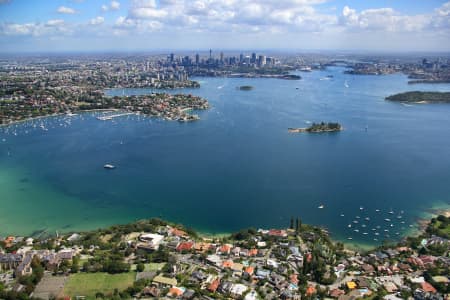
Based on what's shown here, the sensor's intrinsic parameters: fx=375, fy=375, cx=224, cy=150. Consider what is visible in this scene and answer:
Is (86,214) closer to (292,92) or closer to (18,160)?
(18,160)

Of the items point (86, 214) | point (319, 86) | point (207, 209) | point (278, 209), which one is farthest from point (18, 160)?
point (319, 86)

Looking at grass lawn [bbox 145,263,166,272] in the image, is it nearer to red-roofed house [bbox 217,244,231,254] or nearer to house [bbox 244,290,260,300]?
red-roofed house [bbox 217,244,231,254]

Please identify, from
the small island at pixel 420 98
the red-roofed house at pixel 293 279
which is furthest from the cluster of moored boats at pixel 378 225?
the small island at pixel 420 98

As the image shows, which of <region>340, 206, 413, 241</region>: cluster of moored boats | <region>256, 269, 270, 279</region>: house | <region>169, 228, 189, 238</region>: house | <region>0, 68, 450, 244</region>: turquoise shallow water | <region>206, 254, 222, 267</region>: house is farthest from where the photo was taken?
<region>0, 68, 450, 244</region>: turquoise shallow water

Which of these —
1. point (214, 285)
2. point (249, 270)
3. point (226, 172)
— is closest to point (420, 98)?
point (226, 172)

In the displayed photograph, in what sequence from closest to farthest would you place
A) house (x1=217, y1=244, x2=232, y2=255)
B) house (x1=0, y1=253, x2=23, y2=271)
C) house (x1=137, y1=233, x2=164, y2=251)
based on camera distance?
1. house (x1=0, y1=253, x2=23, y2=271)
2. house (x1=217, y1=244, x2=232, y2=255)
3. house (x1=137, y1=233, x2=164, y2=251)

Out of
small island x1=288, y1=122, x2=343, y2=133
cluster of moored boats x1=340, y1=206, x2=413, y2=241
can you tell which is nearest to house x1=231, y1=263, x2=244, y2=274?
cluster of moored boats x1=340, y1=206, x2=413, y2=241
